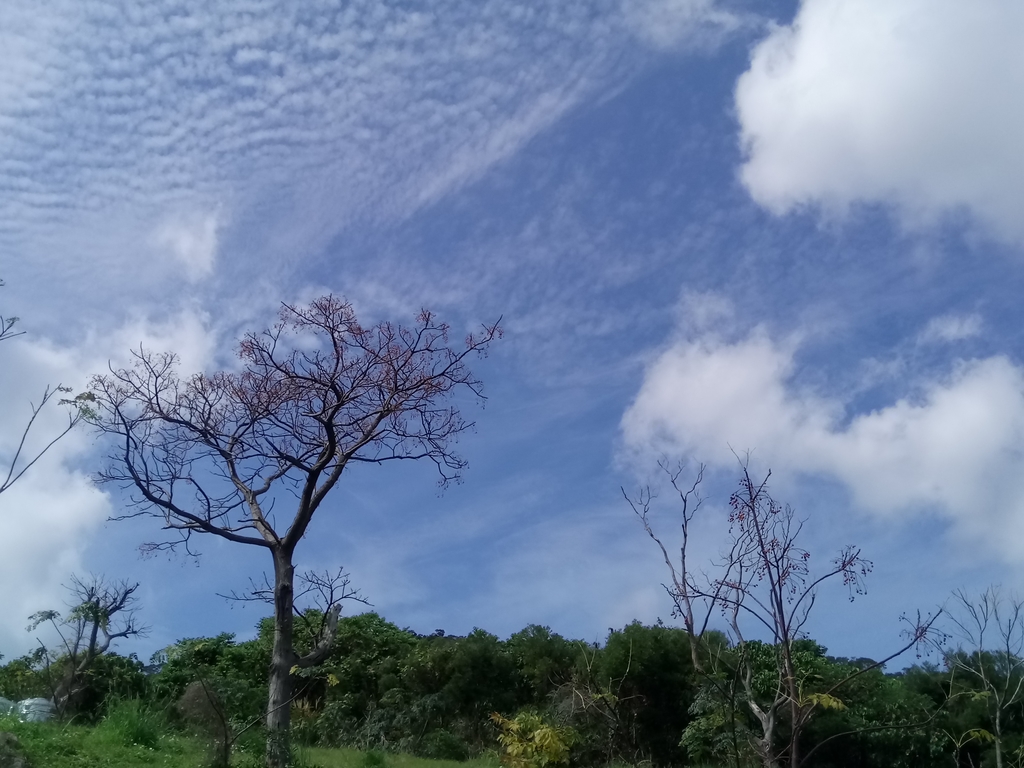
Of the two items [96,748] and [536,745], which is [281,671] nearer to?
[96,748]

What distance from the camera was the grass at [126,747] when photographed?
8.60 metres

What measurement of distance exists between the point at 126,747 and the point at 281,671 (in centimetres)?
169

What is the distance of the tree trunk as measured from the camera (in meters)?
8.91

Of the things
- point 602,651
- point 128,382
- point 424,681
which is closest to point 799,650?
point 602,651

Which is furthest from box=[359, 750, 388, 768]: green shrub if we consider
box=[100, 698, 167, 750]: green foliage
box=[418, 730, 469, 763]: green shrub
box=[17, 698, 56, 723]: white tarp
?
box=[17, 698, 56, 723]: white tarp

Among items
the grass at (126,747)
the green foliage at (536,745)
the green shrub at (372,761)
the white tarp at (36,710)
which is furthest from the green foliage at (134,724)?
the green foliage at (536,745)

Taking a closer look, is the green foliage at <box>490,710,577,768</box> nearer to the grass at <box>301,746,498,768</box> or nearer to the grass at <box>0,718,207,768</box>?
the grass at <box>301,746,498,768</box>

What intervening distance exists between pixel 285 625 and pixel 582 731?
212 inches

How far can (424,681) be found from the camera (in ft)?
55.9

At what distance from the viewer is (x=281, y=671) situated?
31.6ft

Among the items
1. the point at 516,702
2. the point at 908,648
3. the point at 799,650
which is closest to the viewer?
the point at 908,648

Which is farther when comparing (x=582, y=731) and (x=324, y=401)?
(x=582, y=731)

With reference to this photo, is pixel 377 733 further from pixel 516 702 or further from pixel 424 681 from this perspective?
pixel 516 702

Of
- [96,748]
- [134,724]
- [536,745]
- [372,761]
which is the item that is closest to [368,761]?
[372,761]
